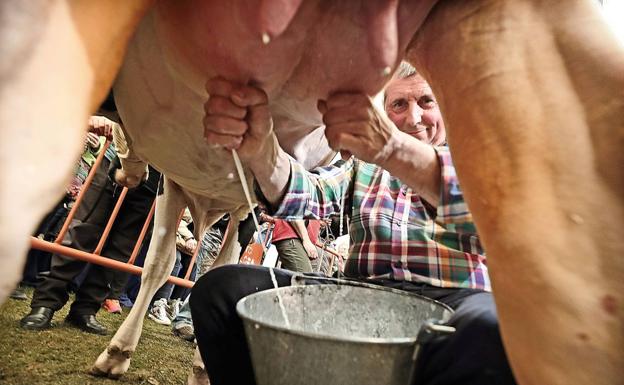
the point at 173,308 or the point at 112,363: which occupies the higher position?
the point at 173,308

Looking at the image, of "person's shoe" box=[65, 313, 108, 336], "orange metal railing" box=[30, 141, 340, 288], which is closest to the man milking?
"orange metal railing" box=[30, 141, 340, 288]

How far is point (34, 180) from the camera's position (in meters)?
0.37

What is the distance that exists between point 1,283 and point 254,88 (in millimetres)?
401

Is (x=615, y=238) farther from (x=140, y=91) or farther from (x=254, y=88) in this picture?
(x=140, y=91)

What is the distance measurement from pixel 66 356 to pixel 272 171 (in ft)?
3.22

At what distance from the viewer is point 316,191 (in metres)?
1.21

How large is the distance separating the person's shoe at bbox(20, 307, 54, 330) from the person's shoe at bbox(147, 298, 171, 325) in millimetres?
985

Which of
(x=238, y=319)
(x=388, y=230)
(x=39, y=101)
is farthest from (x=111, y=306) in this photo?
(x=39, y=101)

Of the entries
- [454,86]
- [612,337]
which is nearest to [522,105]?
[454,86]

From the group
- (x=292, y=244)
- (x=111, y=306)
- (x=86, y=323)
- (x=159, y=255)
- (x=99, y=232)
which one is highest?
(x=292, y=244)

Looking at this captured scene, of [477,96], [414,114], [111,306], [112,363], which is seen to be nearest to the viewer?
[477,96]

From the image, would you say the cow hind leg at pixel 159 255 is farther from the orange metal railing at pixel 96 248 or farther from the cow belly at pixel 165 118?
the cow belly at pixel 165 118

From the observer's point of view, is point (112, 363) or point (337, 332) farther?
point (112, 363)

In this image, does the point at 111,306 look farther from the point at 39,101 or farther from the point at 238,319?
the point at 39,101
